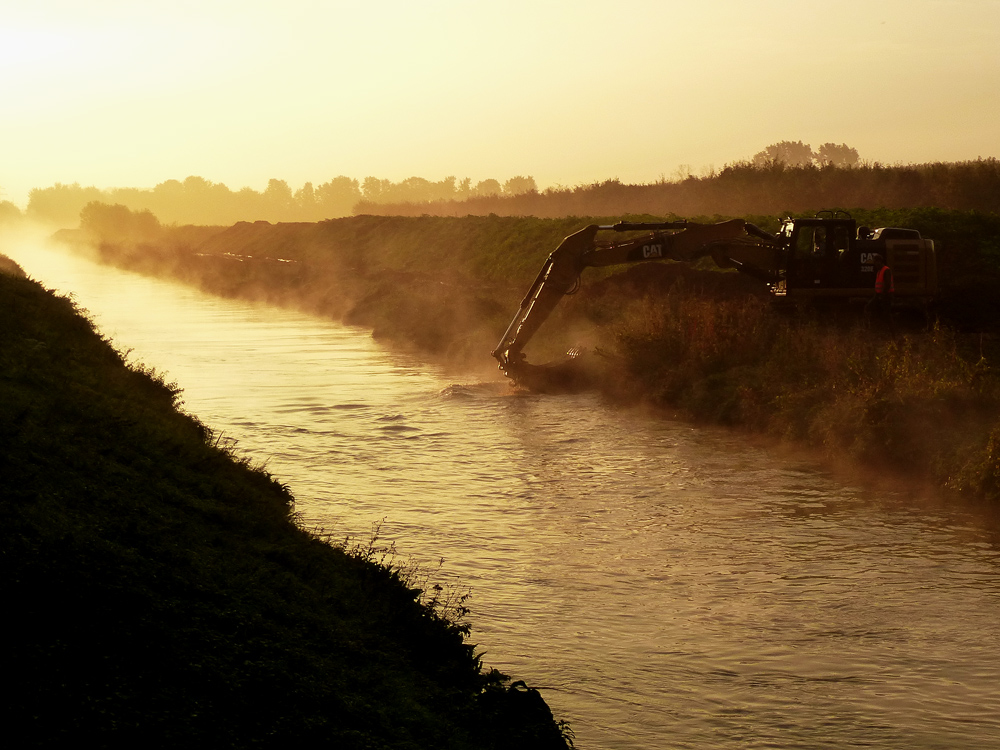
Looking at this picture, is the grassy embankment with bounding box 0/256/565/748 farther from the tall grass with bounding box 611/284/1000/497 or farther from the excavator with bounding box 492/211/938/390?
the excavator with bounding box 492/211/938/390

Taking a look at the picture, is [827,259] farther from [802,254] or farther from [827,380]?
[827,380]

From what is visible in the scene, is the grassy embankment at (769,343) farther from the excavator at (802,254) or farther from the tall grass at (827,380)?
the excavator at (802,254)

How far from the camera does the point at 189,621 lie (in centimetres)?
671

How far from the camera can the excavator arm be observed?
24.2m

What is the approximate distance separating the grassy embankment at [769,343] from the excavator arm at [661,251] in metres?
1.51

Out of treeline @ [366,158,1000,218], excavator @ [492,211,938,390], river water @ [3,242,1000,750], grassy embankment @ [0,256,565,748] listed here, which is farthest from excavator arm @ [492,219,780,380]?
treeline @ [366,158,1000,218]

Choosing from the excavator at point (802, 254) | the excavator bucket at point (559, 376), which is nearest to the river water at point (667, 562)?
the excavator bucket at point (559, 376)

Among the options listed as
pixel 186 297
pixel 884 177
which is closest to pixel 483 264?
pixel 884 177

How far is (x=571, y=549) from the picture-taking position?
555 inches

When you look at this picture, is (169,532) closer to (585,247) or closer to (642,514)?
(642,514)

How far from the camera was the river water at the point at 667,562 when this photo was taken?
30.2ft

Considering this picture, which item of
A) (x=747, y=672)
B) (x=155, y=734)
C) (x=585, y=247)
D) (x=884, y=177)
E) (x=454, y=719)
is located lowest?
(x=747, y=672)

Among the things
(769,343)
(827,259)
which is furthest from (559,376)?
(827,259)

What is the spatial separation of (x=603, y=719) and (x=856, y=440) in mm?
11079
